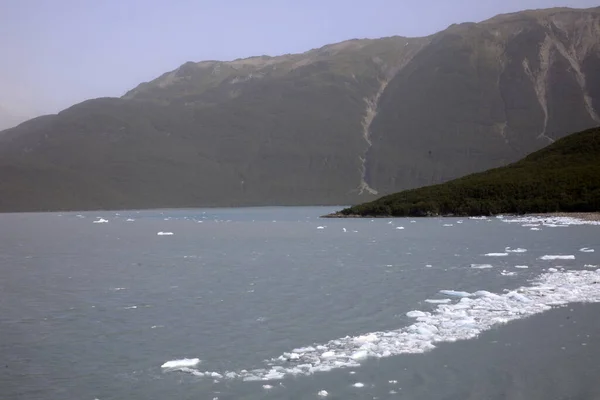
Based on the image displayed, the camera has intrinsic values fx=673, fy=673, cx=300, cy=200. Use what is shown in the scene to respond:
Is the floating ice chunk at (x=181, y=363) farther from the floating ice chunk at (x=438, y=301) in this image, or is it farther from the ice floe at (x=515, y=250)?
the ice floe at (x=515, y=250)

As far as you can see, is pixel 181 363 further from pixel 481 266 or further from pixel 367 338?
pixel 481 266

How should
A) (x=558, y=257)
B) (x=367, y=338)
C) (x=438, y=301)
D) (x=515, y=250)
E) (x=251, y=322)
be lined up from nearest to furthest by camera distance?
1. (x=367, y=338)
2. (x=251, y=322)
3. (x=438, y=301)
4. (x=558, y=257)
5. (x=515, y=250)

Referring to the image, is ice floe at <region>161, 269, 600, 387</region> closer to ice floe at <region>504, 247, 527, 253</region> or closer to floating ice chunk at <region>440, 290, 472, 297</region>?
floating ice chunk at <region>440, 290, 472, 297</region>

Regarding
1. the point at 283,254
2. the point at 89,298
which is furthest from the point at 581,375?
the point at 283,254

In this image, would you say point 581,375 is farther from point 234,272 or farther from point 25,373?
point 234,272

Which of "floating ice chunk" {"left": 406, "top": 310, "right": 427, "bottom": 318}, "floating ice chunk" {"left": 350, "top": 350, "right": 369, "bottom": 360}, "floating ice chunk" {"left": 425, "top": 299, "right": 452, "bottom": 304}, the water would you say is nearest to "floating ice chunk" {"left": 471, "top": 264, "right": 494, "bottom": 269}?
the water

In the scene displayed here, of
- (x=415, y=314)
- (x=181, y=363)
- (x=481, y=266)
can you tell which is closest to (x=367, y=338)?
(x=415, y=314)

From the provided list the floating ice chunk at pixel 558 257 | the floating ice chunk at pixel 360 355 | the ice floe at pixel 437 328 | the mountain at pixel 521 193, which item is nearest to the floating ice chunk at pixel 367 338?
the ice floe at pixel 437 328
